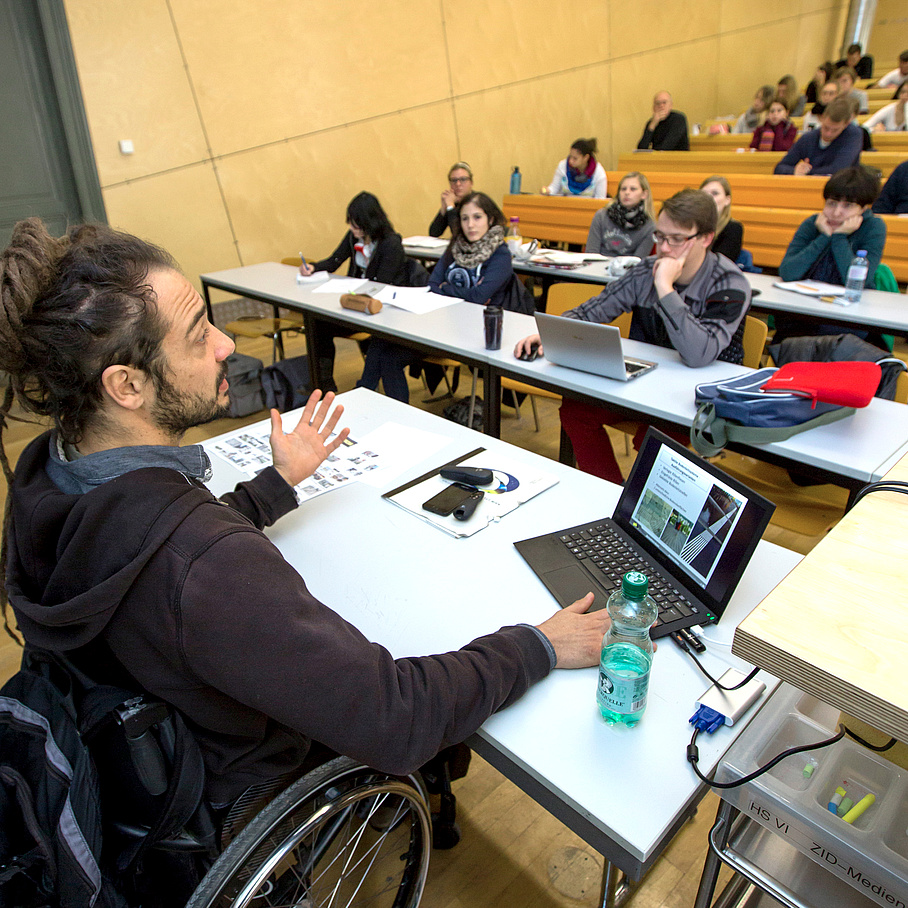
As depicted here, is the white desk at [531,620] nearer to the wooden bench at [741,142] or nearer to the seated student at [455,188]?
the seated student at [455,188]

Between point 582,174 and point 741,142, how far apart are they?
Answer: 315 centimetres

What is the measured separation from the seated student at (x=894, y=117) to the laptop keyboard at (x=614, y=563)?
7636 millimetres

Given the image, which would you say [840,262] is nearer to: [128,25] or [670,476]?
[670,476]

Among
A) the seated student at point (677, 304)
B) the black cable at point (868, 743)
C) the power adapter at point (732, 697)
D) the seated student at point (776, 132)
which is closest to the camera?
the black cable at point (868, 743)

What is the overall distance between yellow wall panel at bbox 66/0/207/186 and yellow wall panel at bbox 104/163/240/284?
98mm

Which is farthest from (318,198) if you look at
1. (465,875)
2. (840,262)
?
(465,875)

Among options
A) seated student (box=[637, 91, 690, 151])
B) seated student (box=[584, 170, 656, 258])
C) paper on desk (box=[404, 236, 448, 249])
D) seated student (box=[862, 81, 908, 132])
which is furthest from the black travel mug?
seated student (box=[862, 81, 908, 132])

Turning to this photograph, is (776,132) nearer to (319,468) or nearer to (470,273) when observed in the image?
(470,273)

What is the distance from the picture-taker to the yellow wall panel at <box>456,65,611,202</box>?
638 cm

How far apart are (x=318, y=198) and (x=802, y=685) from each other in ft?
18.8

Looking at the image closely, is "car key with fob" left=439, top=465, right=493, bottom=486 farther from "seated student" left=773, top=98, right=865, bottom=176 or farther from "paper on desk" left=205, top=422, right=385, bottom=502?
"seated student" left=773, top=98, right=865, bottom=176

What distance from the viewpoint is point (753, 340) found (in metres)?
2.38

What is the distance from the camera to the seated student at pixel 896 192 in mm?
4504

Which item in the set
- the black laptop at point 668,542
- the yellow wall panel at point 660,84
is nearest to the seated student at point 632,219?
the yellow wall panel at point 660,84
